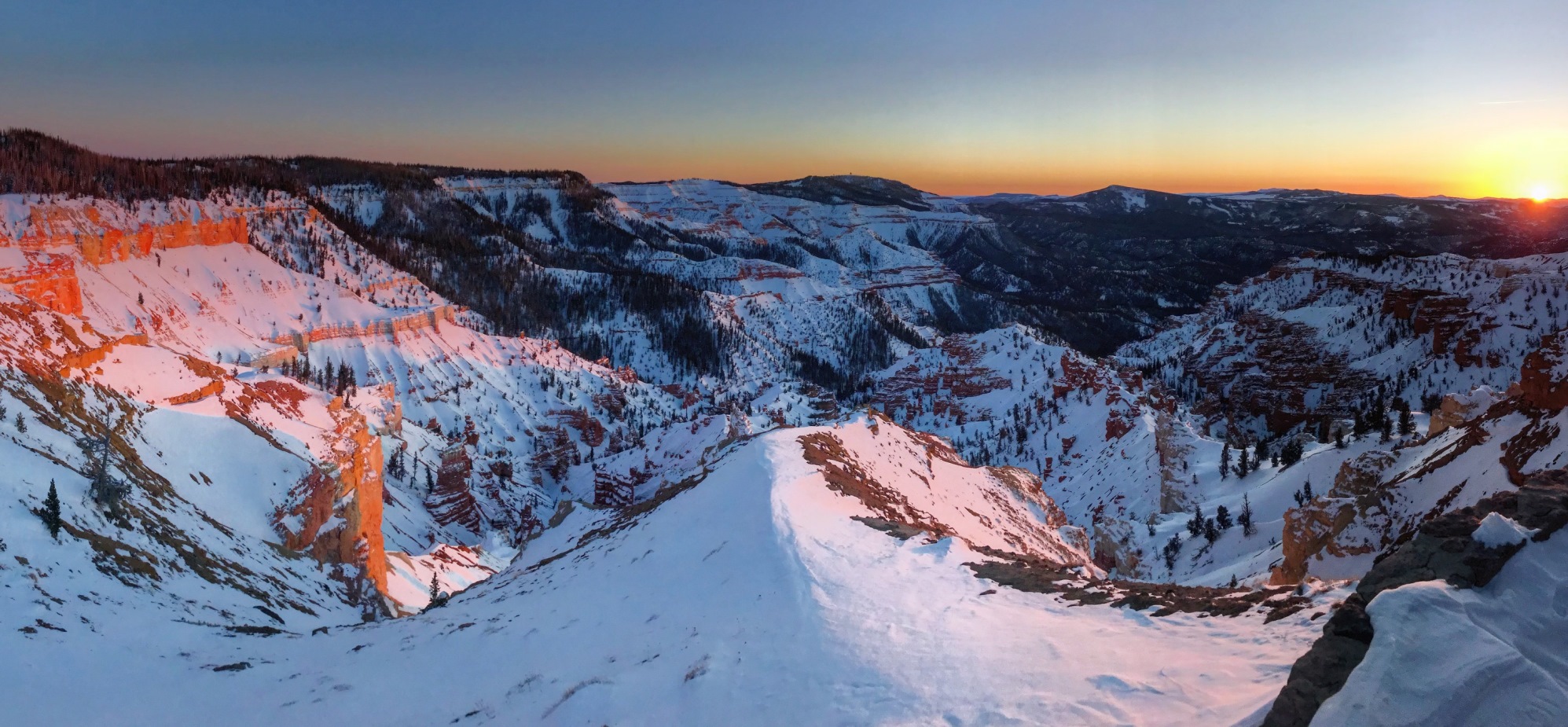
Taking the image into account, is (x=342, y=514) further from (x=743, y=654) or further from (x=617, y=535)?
(x=743, y=654)

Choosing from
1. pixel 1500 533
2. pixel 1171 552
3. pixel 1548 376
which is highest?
pixel 1500 533

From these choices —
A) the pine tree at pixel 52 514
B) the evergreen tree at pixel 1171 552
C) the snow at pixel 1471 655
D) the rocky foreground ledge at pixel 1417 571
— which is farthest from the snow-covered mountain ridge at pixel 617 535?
the snow at pixel 1471 655

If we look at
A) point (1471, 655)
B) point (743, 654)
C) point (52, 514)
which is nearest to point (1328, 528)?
point (743, 654)

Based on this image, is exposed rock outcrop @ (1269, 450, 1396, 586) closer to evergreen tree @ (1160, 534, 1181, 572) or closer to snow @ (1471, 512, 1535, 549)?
evergreen tree @ (1160, 534, 1181, 572)

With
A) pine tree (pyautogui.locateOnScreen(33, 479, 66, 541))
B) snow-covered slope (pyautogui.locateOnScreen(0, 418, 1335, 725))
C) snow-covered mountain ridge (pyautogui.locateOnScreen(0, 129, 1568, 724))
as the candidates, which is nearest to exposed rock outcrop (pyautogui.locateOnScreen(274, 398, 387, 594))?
snow-covered mountain ridge (pyautogui.locateOnScreen(0, 129, 1568, 724))

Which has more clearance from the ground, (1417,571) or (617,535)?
(1417,571)

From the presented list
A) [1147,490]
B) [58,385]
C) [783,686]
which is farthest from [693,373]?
[783,686]

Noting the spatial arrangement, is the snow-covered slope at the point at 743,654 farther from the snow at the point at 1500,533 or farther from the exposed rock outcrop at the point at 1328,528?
the exposed rock outcrop at the point at 1328,528
